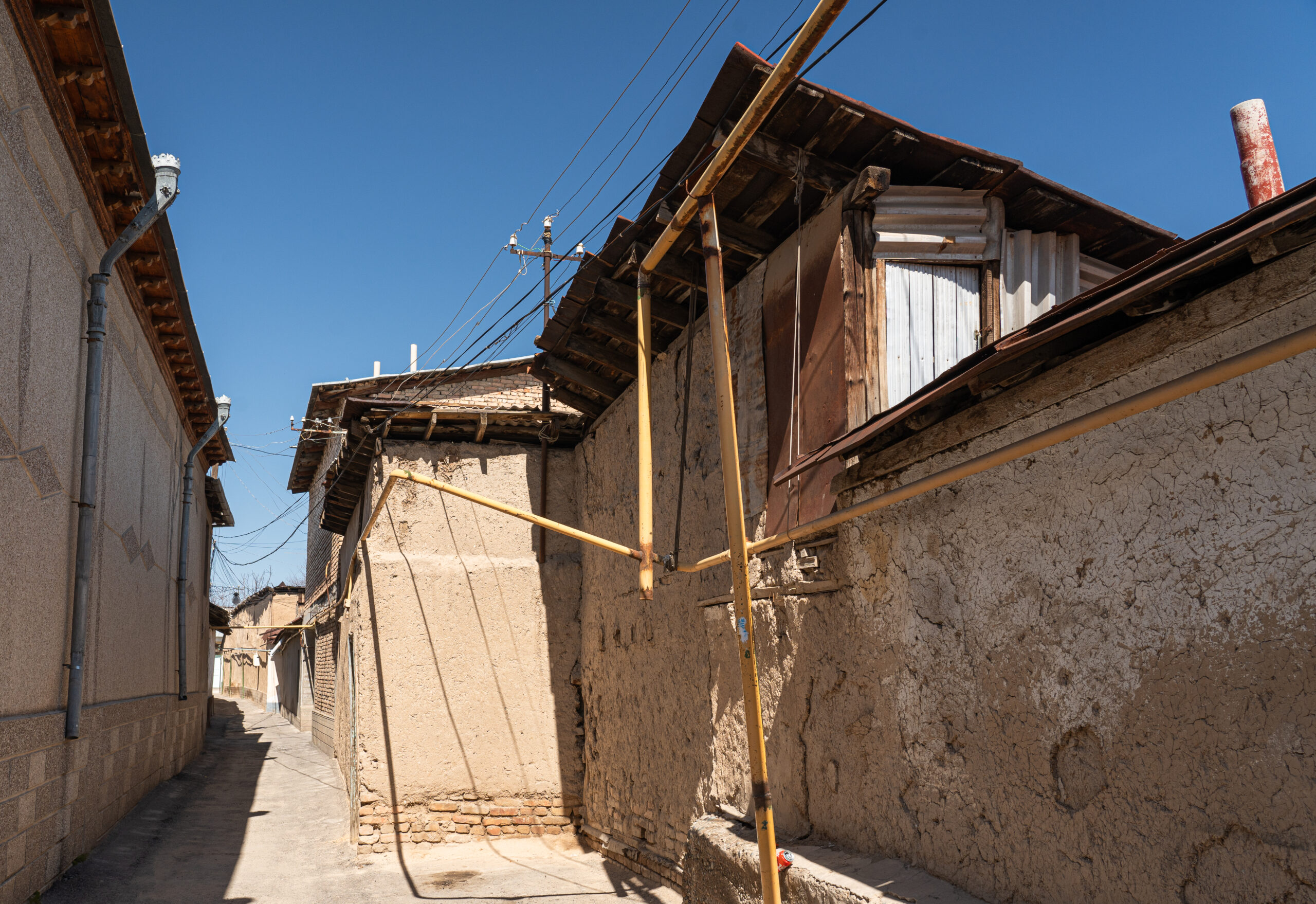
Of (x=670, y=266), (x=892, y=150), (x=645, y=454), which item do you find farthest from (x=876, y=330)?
(x=670, y=266)

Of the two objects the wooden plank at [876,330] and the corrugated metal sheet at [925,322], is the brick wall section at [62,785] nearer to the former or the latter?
the wooden plank at [876,330]

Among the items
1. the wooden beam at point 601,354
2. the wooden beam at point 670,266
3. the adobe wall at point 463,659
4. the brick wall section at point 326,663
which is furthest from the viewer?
the brick wall section at point 326,663

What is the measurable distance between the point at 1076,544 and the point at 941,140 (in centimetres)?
285

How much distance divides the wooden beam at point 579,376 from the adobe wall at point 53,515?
3734 millimetres

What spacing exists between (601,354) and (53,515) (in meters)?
4.37

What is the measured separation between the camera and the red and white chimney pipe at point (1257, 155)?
6.50m

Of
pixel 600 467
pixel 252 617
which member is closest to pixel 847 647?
pixel 600 467

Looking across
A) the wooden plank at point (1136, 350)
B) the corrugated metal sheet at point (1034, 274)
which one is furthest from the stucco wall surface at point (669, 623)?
the wooden plank at point (1136, 350)

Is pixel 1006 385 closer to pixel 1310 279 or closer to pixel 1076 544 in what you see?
pixel 1076 544

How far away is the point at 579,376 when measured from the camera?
8.59 meters

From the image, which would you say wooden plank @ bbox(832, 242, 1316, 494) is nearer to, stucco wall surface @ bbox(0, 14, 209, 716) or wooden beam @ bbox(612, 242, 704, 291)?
wooden beam @ bbox(612, 242, 704, 291)

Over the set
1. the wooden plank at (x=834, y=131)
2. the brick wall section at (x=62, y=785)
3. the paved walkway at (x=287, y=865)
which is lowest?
the paved walkway at (x=287, y=865)

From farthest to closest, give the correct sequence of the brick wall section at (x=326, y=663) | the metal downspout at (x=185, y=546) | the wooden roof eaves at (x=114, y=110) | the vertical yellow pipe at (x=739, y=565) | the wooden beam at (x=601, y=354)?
the brick wall section at (x=326, y=663)
the metal downspout at (x=185, y=546)
the wooden beam at (x=601, y=354)
the wooden roof eaves at (x=114, y=110)
the vertical yellow pipe at (x=739, y=565)

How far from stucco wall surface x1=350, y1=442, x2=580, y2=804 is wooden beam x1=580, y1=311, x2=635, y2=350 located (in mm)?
2550
